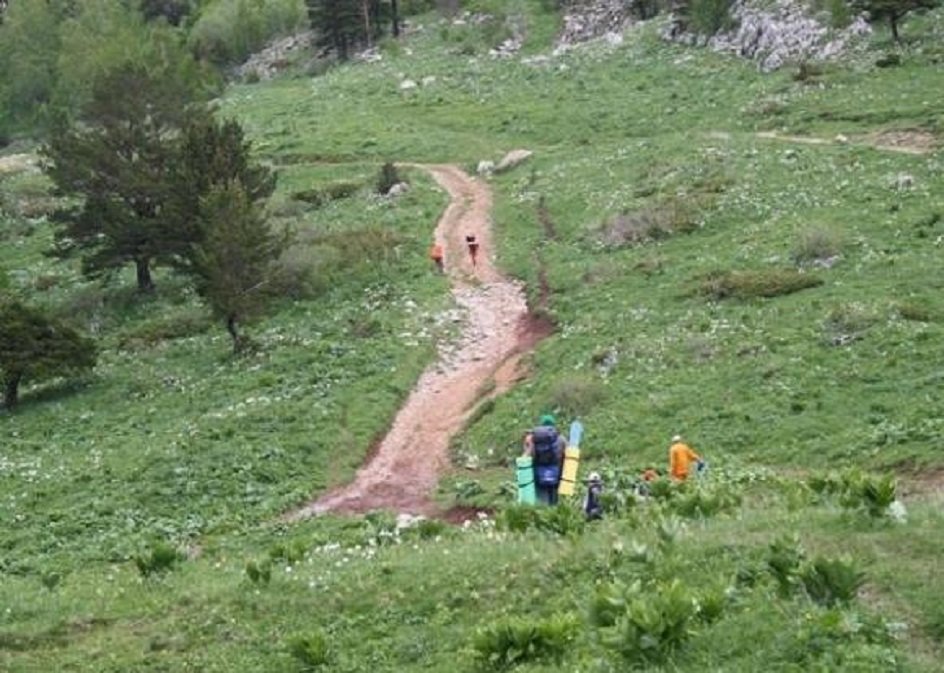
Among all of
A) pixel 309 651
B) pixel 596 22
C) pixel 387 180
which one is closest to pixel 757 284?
pixel 309 651

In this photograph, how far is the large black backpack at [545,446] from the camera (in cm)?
2162

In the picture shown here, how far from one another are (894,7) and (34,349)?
150 ft

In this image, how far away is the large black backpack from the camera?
21.6 m

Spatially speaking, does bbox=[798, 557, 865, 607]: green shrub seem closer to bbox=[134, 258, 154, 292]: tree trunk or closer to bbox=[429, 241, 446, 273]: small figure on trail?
bbox=[429, 241, 446, 273]: small figure on trail

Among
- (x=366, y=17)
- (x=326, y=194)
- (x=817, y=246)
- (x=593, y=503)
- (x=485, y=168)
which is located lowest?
(x=326, y=194)

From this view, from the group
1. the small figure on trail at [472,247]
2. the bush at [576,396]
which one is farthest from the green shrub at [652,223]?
the bush at [576,396]

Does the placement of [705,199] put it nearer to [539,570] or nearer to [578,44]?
[539,570]

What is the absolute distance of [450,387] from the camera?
3512 cm

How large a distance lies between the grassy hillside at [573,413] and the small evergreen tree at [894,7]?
1082 mm

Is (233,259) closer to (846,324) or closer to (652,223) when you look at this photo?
(652,223)

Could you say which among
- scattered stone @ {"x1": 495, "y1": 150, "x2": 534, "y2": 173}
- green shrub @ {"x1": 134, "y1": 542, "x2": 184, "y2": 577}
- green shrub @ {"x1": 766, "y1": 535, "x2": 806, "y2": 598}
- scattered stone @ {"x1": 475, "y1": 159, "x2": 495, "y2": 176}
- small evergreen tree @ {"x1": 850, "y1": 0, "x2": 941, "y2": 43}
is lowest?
scattered stone @ {"x1": 475, "y1": 159, "x2": 495, "y2": 176}

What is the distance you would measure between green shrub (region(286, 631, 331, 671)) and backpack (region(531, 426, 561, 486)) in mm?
8287

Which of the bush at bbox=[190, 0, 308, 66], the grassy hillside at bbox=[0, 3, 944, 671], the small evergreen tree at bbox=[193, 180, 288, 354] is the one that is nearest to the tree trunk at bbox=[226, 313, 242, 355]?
the small evergreen tree at bbox=[193, 180, 288, 354]

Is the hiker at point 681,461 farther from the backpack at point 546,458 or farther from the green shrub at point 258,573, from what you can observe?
the green shrub at point 258,573
